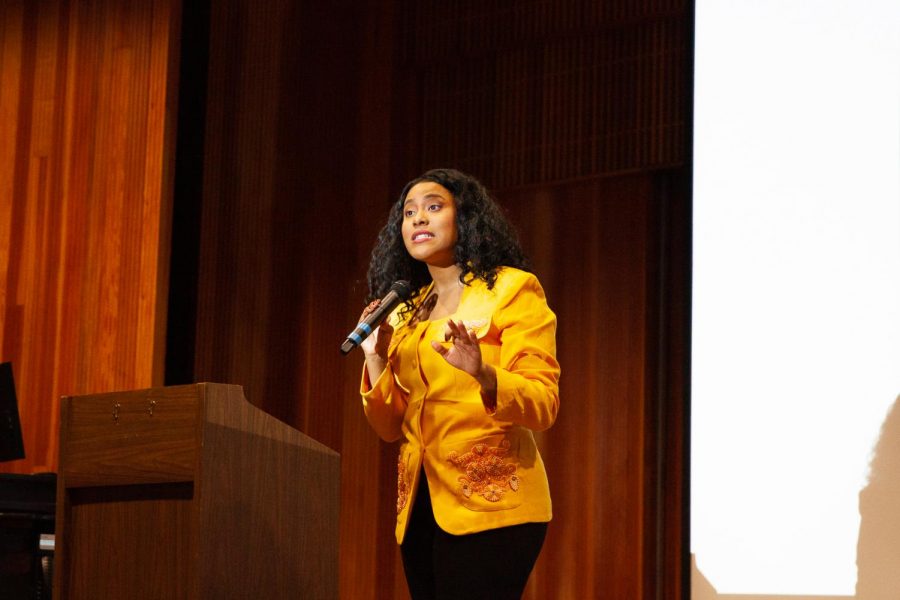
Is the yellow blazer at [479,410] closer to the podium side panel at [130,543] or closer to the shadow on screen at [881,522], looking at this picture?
the podium side panel at [130,543]

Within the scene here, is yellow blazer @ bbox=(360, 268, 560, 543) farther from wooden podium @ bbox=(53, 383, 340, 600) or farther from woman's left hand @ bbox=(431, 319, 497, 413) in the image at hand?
A: wooden podium @ bbox=(53, 383, 340, 600)

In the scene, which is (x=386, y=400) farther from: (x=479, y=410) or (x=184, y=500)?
(x=184, y=500)

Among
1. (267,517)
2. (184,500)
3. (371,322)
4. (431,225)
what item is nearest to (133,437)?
(184,500)

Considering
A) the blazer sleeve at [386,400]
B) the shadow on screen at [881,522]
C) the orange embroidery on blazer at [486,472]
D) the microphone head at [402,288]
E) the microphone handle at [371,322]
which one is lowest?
the shadow on screen at [881,522]

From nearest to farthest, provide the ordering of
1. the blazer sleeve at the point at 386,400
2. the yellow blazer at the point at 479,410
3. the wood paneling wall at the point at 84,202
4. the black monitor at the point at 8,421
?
the yellow blazer at the point at 479,410 < the blazer sleeve at the point at 386,400 < the black monitor at the point at 8,421 < the wood paneling wall at the point at 84,202

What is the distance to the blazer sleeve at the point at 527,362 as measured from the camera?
229cm

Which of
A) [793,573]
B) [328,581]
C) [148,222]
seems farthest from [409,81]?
[328,581]

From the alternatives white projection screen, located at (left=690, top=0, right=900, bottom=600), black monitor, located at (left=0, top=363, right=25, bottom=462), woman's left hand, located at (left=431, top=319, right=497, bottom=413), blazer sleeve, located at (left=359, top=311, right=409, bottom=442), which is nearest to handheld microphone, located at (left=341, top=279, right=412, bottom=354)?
blazer sleeve, located at (left=359, top=311, right=409, bottom=442)

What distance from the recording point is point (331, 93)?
5.22m

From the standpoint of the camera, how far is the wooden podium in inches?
87.4

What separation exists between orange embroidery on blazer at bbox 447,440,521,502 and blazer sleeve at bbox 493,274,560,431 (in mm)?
85

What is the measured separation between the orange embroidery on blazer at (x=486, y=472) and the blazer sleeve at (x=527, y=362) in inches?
3.4

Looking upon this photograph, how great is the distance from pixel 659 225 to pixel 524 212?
590 millimetres

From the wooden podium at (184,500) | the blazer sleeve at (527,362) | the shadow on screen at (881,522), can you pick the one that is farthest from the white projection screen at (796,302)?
Answer: the wooden podium at (184,500)
